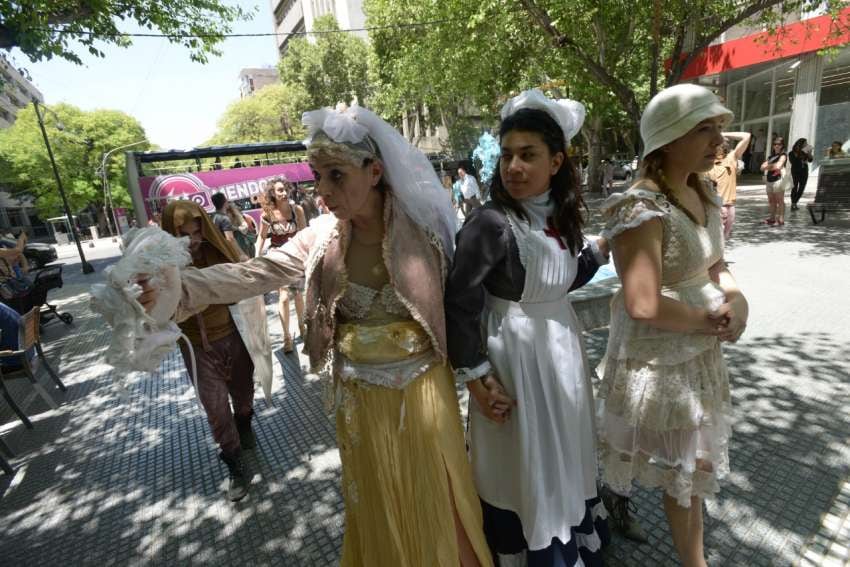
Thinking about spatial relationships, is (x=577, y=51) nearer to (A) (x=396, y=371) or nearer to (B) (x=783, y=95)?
(A) (x=396, y=371)

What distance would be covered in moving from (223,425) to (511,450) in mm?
2012

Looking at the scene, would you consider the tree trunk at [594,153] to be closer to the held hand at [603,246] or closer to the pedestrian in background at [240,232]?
the pedestrian in background at [240,232]

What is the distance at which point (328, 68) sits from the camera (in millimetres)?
29656

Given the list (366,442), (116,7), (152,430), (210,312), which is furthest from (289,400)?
(116,7)

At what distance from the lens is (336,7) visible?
140 feet

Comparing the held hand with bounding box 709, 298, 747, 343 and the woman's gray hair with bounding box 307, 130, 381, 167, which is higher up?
the woman's gray hair with bounding box 307, 130, 381, 167

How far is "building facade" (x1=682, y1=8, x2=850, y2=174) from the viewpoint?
14031 mm

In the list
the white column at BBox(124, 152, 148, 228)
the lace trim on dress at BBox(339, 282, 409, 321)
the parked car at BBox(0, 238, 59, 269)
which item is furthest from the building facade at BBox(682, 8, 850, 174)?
the parked car at BBox(0, 238, 59, 269)

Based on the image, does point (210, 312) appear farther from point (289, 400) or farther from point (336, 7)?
point (336, 7)

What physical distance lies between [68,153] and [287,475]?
4366cm

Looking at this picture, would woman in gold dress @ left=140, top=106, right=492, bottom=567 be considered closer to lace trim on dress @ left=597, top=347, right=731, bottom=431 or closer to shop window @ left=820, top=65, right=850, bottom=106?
lace trim on dress @ left=597, top=347, right=731, bottom=431

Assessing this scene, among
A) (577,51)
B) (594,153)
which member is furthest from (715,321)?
(594,153)

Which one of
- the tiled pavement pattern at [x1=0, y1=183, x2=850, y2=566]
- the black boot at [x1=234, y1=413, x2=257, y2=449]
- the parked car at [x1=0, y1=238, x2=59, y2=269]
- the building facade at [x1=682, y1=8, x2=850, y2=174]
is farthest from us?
the parked car at [x1=0, y1=238, x2=59, y2=269]

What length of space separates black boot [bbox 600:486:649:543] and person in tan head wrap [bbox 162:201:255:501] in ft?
7.14
